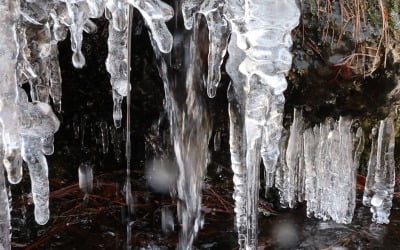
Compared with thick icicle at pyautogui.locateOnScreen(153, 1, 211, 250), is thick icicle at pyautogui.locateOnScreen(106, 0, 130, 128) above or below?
above

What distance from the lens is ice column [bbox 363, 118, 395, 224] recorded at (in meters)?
3.50

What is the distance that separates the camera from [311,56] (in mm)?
3105

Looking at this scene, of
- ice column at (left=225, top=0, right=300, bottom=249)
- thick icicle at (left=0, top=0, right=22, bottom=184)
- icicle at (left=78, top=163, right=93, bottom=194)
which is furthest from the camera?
icicle at (left=78, top=163, right=93, bottom=194)

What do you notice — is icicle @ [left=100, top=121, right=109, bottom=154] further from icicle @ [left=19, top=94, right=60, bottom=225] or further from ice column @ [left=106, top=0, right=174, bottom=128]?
icicle @ [left=19, top=94, right=60, bottom=225]

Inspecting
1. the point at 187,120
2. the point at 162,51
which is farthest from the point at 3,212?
the point at 187,120

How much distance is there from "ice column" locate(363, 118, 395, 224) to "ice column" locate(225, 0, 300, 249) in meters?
1.25

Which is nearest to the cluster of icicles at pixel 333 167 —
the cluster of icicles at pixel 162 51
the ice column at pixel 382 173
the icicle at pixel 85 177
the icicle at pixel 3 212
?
the ice column at pixel 382 173

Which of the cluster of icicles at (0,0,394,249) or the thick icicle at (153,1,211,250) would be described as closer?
the cluster of icicles at (0,0,394,249)

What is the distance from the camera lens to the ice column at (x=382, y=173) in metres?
3.50

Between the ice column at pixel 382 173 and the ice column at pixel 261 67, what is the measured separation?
1.25 metres

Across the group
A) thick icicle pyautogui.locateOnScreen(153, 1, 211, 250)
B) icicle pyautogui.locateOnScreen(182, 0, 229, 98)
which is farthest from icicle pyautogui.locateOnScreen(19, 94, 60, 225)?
thick icicle pyautogui.locateOnScreen(153, 1, 211, 250)

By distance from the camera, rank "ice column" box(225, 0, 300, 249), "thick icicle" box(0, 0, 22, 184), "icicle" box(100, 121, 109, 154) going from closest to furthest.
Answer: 1. "thick icicle" box(0, 0, 22, 184)
2. "ice column" box(225, 0, 300, 249)
3. "icicle" box(100, 121, 109, 154)

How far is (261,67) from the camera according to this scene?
2.28 m

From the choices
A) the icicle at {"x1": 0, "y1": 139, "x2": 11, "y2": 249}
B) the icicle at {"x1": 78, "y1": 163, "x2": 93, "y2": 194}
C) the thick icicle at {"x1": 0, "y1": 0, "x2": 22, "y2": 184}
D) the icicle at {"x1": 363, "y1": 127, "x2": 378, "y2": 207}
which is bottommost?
the icicle at {"x1": 78, "y1": 163, "x2": 93, "y2": 194}
